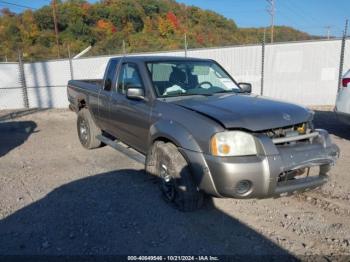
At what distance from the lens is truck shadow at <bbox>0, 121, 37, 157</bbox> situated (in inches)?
299

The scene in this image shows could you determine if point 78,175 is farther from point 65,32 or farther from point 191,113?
point 65,32

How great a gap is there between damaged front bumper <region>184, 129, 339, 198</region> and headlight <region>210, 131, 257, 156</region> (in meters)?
0.06

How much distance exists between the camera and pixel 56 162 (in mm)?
6242

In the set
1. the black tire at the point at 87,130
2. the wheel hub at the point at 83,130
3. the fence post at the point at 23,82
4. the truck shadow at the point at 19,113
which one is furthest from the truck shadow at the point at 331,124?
the fence post at the point at 23,82

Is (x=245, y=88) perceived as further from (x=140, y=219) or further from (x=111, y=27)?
(x=111, y=27)

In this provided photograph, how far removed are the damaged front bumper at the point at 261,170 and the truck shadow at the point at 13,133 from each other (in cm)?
511

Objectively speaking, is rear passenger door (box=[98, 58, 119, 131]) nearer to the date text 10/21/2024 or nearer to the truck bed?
the truck bed

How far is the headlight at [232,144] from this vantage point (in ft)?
11.2

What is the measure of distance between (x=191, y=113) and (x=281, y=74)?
9501mm

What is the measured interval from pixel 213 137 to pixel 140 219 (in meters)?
1.29

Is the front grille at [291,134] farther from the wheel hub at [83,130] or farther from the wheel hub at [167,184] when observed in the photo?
the wheel hub at [83,130]

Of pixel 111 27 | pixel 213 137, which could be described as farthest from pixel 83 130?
pixel 111 27

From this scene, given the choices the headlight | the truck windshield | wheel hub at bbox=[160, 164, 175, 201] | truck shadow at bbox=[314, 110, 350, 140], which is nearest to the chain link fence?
truck shadow at bbox=[314, 110, 350, 140]

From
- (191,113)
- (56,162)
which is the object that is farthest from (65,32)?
(191,113)
